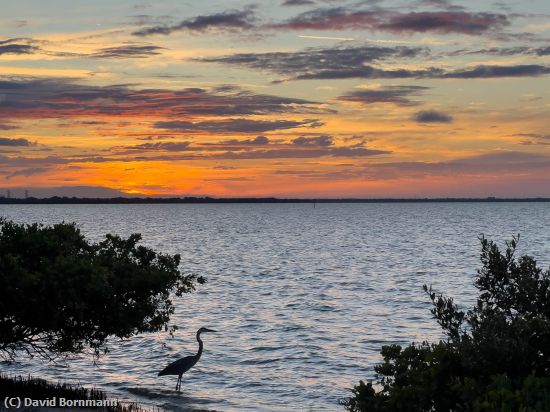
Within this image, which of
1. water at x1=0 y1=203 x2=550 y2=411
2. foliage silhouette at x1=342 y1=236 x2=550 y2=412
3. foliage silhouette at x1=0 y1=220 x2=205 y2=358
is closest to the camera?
foliage silhouette at x1=342 y1=236 x2=550 y2=412

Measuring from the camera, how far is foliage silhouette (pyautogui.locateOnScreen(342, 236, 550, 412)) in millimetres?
12602

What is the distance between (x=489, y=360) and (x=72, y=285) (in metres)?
11.3

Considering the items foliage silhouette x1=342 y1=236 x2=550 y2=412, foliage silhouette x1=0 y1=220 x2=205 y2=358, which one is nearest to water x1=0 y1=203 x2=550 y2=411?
foliage silhouette x1=0 y1=220 x2=205 y2=358

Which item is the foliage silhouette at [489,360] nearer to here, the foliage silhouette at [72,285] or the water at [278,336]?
the foliage silhouette at [72,285]

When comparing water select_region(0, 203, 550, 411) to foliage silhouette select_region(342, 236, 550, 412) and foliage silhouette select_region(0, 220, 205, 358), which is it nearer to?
foliage silhouette select_region(0, 220, 205, 358)

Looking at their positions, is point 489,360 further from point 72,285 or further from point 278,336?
point 278,336

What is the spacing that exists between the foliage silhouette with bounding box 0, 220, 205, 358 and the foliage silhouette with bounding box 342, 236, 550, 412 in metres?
8.64

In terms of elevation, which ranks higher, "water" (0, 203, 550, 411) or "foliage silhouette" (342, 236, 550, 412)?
"foliage silhouette" (342, 236, 550, 412)

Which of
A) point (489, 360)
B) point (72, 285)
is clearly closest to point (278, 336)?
point (72, 285)

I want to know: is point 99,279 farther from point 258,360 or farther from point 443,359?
point 258,360

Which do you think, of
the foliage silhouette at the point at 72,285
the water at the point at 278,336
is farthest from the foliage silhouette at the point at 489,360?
the water at the point at 278,336

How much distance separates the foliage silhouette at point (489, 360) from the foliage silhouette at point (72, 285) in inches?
340

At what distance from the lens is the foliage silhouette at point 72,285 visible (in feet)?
63.6

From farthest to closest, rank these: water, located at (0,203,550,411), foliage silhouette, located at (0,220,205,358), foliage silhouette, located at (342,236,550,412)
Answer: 1. water, located at (0,203,550,411)
2. foliage silhouette, located at (0,220,205,358)
3. foliage silhouette, located at (342,236,550,412)
